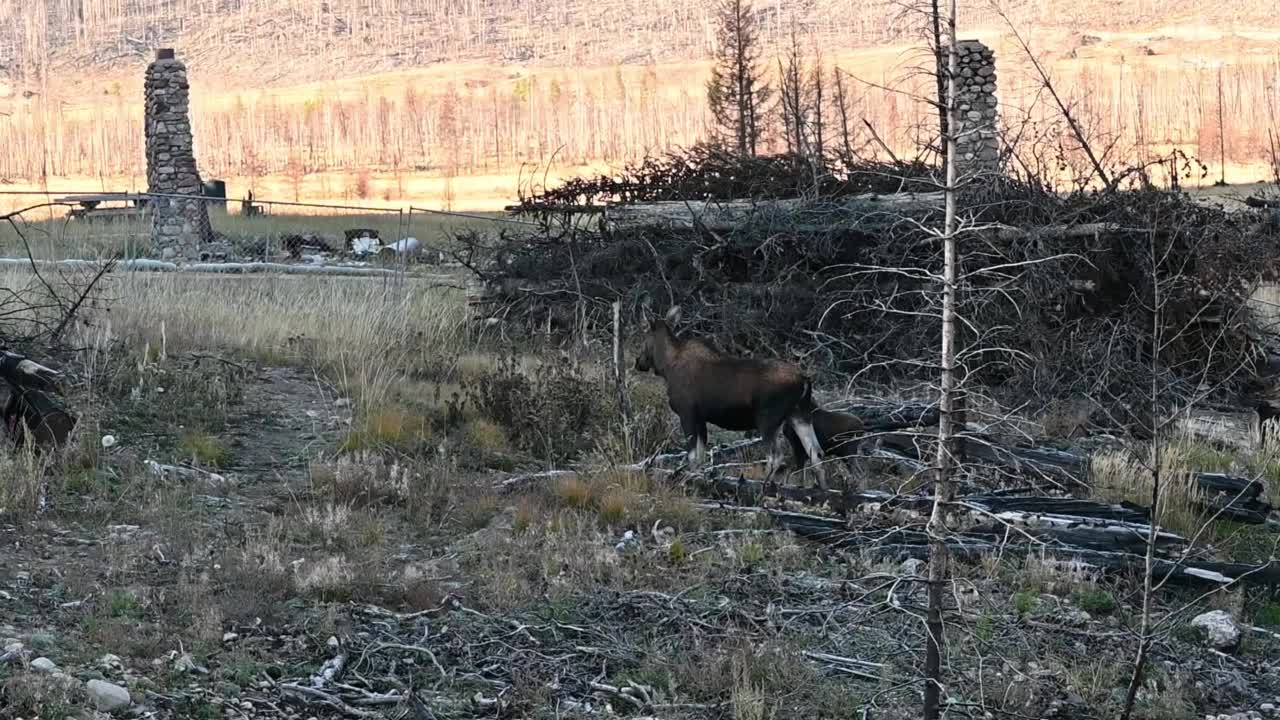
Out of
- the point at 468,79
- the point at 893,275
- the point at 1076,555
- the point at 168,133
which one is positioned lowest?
the point at 1076,555

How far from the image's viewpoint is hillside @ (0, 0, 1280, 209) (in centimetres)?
6800

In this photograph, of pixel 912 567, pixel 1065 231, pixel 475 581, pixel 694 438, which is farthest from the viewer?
pixel 1065 231

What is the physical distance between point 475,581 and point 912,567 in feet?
7.84

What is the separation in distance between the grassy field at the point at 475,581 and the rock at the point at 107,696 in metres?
0.05

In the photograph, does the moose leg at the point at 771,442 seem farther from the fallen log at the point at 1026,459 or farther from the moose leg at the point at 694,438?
the fallen log at the point at 1026,459

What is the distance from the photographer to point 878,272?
592 inches

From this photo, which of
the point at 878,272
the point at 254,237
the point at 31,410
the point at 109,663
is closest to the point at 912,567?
the point at 109,663

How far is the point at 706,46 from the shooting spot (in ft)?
296

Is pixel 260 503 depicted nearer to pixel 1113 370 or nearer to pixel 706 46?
pixel 1113 370

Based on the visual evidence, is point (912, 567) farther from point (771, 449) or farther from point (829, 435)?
point (829, 435)

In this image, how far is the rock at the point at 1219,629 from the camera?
727 cm

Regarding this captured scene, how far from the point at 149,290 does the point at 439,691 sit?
9.20m

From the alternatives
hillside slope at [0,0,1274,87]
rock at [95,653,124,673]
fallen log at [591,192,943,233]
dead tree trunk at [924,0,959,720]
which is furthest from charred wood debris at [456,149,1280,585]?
hillside slope at [0,0,1274,87]

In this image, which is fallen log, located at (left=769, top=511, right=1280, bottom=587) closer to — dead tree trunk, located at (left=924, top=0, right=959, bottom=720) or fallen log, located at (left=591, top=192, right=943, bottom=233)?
dead tree trunk, located at (left=924, top=0, right=959, bottom=720)
